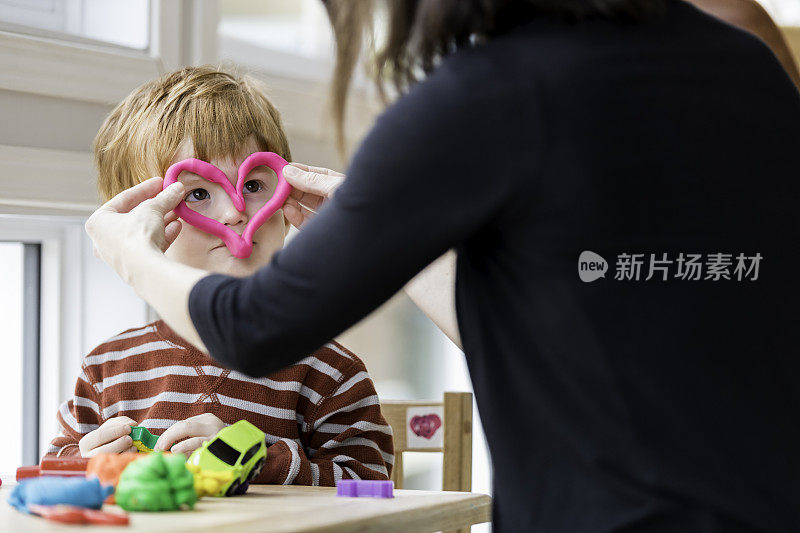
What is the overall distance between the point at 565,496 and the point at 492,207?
218 mm

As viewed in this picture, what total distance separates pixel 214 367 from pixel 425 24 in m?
0.66

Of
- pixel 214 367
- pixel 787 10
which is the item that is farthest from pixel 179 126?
pixel 787 10

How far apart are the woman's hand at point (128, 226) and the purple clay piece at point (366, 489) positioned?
11.1 inches

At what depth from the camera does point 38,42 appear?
1.42 metres

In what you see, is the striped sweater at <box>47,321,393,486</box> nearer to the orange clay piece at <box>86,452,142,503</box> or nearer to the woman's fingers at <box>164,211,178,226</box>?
the woman's fingers at <box>164,211,178,226</box>

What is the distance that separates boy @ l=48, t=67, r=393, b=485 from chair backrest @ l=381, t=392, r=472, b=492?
0.73 feet

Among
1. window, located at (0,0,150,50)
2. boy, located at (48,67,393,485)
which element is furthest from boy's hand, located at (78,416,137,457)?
window, located at (0,0,150,50)

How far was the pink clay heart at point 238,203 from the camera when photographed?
120 centimetres

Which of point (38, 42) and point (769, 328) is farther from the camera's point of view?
point (38, 42)

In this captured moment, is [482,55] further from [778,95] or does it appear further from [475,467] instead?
[475,467]

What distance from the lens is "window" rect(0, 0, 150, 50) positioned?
1.61m

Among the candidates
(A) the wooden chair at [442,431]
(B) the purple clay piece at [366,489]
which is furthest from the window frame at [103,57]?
(B) the purple clay piece at [366,489]

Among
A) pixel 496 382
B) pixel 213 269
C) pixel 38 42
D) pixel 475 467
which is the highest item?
pixel 38 42

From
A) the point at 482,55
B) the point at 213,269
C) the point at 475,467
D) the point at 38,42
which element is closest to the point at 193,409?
the point at 213,269
